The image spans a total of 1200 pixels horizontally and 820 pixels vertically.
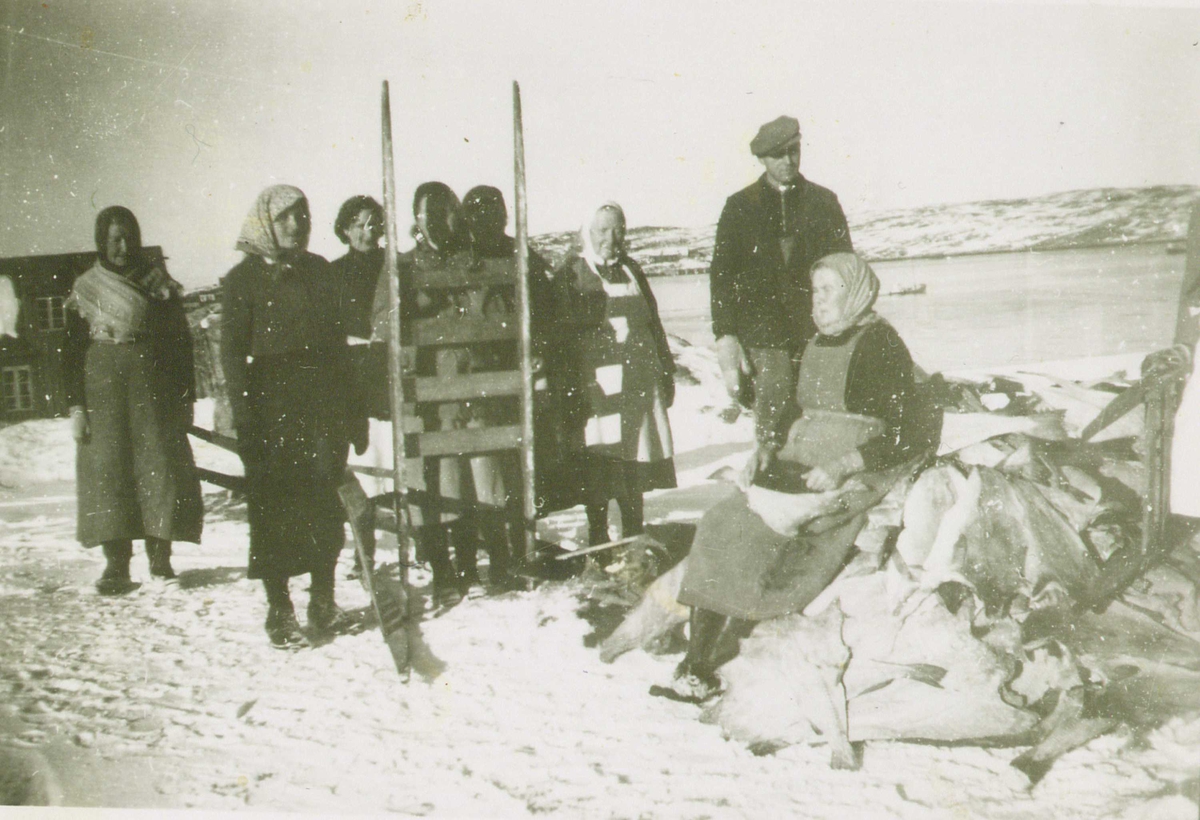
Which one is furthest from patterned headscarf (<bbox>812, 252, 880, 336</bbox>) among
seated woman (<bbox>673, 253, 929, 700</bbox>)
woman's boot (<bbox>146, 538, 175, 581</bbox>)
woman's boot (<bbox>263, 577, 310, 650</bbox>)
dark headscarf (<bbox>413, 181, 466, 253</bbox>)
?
woman's boot (<bbox>146, 538, 175, 581</bbox>)

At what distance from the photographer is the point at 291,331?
2.25m

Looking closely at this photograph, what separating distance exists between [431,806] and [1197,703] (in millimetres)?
1928

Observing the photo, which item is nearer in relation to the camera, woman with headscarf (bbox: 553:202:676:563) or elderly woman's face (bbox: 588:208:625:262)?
elderly woman's face (bbox: 588:208:625:262)

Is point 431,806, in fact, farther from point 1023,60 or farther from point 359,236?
point 1023,60

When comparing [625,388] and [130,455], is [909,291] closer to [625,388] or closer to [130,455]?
[625,388]

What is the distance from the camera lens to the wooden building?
2.33m

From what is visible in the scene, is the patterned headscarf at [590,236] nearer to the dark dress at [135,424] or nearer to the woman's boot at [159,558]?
the dark dress at [135,424]

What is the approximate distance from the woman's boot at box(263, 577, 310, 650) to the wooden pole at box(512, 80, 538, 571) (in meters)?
0.71

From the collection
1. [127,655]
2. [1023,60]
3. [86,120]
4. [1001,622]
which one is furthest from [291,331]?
[1023,60]

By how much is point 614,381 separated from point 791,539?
0.89 m

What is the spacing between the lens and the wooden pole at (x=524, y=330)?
2.24m

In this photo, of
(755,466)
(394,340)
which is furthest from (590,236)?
(755,466)

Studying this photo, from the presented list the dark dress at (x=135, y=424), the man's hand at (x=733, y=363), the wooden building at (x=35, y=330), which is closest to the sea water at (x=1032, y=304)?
the man's hand at (x=733, y=363)

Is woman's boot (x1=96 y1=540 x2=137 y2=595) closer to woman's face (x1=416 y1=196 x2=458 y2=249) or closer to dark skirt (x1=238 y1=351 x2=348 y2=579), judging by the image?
dark skirt (x1=238 y1=351 x2=348 y2=579)
